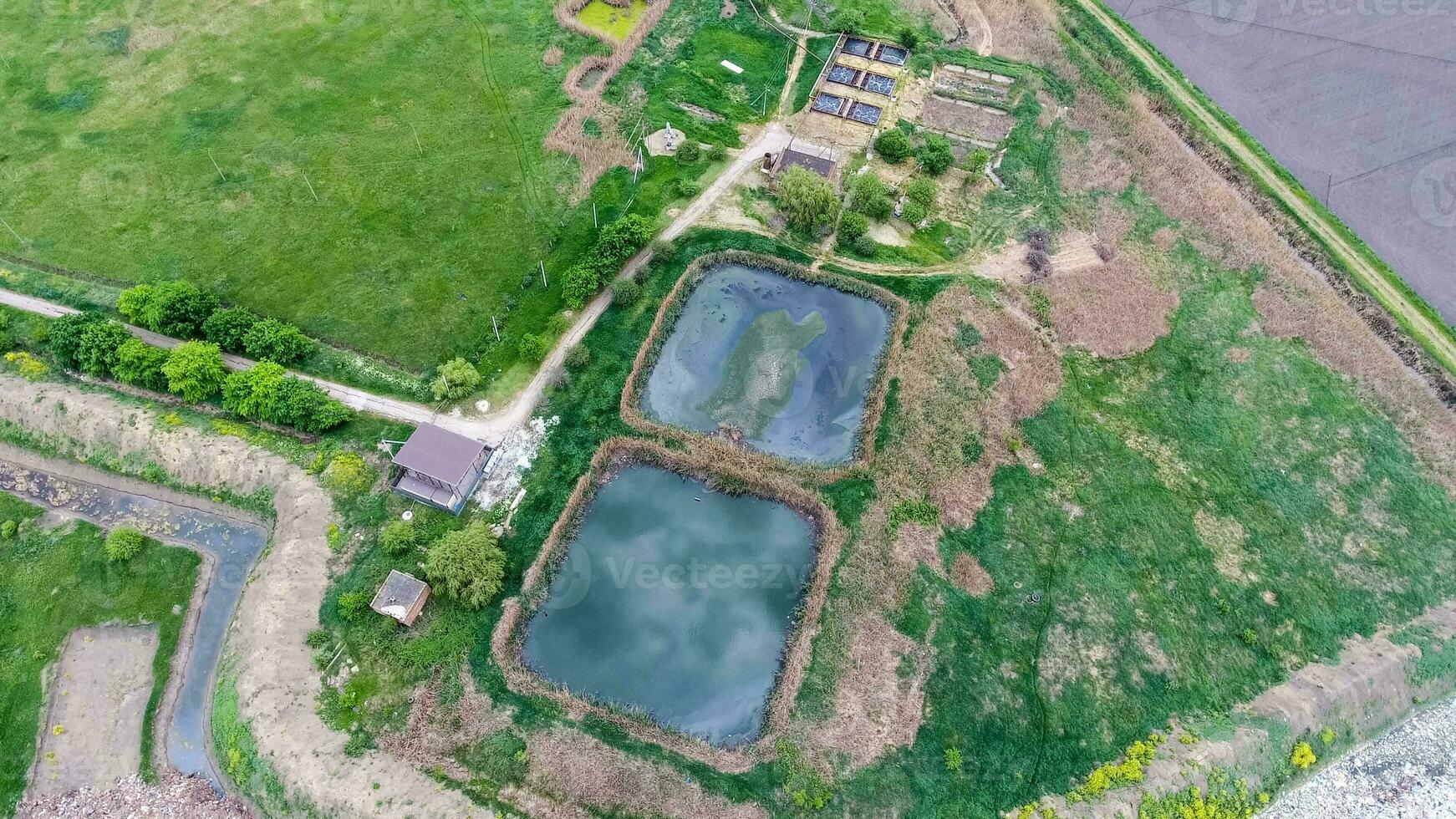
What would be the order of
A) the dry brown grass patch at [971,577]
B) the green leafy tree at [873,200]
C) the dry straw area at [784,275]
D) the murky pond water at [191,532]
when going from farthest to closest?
1. the green leafy tree at [873,200]
2. the dry straw area at [784,275]
3. the dry brown grass patch at [971,577]
4. the murky pond water at [191,532]

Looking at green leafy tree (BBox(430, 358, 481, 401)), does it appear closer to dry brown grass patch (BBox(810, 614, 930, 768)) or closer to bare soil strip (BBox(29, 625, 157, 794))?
bare soil strip (BBox(29, 625, 157, 794))

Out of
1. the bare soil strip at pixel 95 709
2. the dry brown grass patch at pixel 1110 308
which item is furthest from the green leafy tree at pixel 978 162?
Result: the bare soil strip at pixel 95 709

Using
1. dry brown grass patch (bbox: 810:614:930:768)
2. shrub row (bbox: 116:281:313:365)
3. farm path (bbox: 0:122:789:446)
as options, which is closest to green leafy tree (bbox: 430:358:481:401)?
farm path (bbox: 0:122:789:446)

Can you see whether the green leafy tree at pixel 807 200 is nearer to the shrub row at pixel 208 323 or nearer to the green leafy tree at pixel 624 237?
the green leafy tree at pixel 624 237

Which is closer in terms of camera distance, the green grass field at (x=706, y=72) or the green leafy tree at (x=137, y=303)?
the green leafy tree at (x=137, y=303)

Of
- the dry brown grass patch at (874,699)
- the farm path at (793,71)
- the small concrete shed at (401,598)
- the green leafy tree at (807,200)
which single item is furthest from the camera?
the farm path at (793,71)

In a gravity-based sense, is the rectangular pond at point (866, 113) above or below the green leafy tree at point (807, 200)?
above

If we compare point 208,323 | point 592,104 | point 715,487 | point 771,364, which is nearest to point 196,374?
point 208,323
